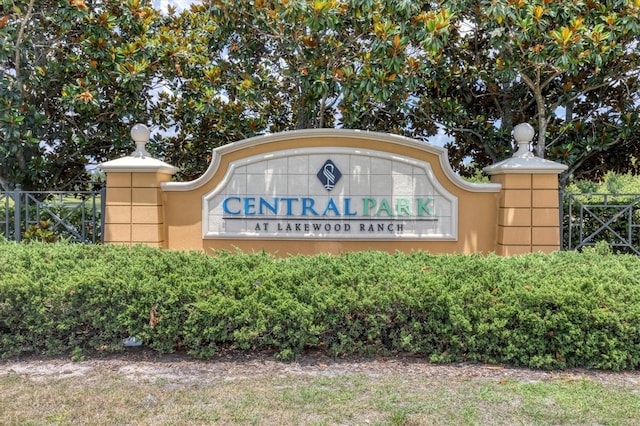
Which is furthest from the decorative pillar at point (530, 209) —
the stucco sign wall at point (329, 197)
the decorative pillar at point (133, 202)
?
the decorative pillar at point (133, 202)

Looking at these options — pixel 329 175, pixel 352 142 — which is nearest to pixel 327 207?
pixel 329 175

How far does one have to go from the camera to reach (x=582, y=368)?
14.5 ft

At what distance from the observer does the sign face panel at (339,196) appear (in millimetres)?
7699

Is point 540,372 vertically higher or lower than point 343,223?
lower

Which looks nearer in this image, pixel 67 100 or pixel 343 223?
pixel 343 223

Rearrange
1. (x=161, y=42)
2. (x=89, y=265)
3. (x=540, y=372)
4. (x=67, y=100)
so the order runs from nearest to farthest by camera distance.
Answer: (x=540, y=372) < (x=89, y=265) < (x=67, y=100) < (x=161, y=42)

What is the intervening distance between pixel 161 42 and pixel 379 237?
5682 millimetres

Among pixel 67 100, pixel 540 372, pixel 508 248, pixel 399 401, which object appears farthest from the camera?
pixel 67 100

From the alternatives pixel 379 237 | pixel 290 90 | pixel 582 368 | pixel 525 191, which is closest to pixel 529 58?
pixel 525 191

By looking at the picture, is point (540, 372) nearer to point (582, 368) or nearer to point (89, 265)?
point (582, 368)

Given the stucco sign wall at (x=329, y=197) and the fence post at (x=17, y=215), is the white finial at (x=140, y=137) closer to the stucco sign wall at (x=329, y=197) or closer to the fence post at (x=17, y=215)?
the stucco sign wall at (x=329, y=197)

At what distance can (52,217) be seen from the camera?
917 centimetres

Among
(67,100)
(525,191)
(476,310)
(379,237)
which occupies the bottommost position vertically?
(476,310)

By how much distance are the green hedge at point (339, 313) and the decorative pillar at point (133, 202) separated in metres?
2.80
